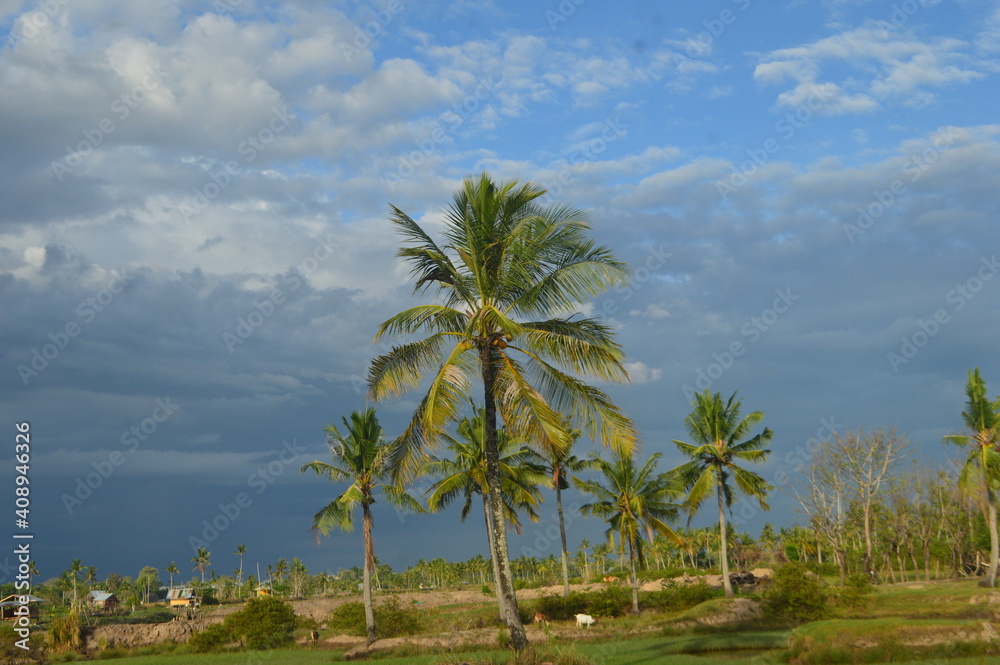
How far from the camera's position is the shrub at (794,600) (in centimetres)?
3450

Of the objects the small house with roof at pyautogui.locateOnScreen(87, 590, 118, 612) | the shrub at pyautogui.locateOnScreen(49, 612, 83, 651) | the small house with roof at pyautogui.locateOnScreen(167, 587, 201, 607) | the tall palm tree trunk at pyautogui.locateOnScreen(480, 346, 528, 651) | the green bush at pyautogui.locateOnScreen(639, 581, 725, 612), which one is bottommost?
the small house with roof at pyautogui.locateOnScreen(87, 590, 118, 612)

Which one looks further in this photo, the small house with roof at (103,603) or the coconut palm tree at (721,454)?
the small house with roof at (103,603)

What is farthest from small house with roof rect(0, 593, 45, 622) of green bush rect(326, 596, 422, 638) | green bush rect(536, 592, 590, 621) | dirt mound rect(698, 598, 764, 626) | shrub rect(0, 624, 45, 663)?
dirt mound rect(698, 598, 764, 626)

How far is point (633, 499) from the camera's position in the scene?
43.0 m

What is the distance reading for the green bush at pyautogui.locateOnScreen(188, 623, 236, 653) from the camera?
127 ft

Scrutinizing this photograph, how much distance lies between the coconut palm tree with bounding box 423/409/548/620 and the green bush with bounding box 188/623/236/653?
12.7m

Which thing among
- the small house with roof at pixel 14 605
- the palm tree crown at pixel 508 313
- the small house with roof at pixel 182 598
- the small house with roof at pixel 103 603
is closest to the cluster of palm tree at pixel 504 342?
the palm tree crown at pixel 508 313

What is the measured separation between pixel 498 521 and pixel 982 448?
38.2 metres

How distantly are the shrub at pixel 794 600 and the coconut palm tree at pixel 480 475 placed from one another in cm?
1283

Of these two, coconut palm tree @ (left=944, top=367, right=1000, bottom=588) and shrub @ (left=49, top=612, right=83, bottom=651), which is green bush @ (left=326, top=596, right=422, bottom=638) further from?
coconut palm tree @ (left=944, top=367, right=1000, bottom=588)

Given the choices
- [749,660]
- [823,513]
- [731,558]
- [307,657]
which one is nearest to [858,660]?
[749,660]

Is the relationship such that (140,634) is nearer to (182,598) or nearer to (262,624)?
(262,624)

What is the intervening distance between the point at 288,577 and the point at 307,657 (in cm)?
11520

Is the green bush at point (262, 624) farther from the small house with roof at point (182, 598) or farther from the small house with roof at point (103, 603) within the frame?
the small house with roof at point (103, 603)
